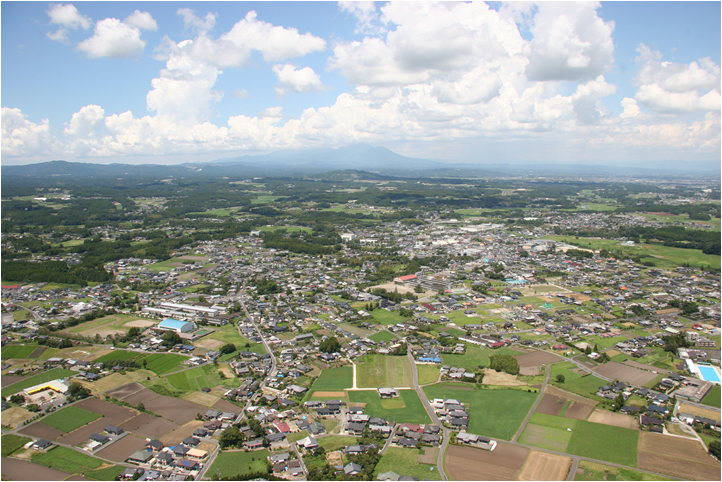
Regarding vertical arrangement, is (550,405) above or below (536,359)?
below

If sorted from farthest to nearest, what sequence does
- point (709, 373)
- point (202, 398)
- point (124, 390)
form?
point (709, 373) → point (124, 390) → point (202, 398)

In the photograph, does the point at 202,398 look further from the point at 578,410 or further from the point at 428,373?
the point at 578,410

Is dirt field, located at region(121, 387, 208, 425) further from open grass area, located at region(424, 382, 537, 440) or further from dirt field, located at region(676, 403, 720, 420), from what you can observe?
dirt field, located at region(676, 403, 720, 420)

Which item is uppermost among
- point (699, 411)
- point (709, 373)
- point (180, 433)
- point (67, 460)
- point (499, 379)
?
point (709, 373)

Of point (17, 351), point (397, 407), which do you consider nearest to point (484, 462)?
point (397, 407)

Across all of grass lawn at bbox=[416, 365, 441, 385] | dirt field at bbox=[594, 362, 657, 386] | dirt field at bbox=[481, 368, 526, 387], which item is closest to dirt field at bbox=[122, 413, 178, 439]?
grass lawn at bbox=[416, 365, 441, 385]

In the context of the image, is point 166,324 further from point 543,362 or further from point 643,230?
point 643,230
